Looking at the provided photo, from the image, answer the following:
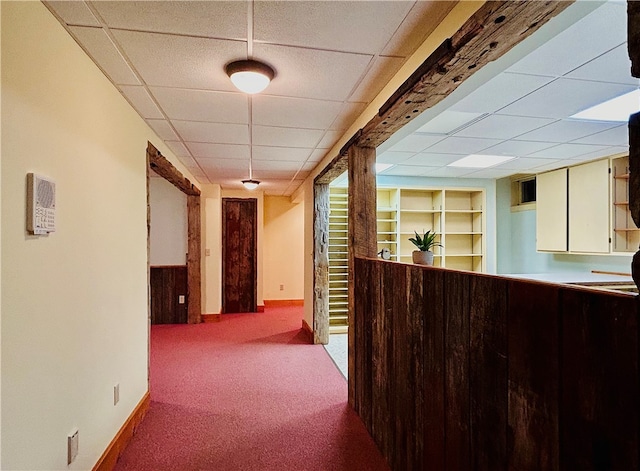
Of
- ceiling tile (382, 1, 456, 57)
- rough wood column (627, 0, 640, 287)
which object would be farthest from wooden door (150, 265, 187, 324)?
rough wood column (627, 0, 640, 287)

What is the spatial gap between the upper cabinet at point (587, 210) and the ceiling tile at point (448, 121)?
2.16 metres

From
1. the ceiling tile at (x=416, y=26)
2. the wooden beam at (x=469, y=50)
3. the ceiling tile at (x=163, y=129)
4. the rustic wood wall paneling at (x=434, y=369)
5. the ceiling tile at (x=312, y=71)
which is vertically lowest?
the rustic wood wall paneling at (x=434, y=369)

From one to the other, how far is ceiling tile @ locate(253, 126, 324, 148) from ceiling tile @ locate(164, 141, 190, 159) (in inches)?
29.5

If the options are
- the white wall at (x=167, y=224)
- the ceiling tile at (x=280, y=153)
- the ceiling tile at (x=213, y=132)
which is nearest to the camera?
the ceiling tile at (x=213, y=132)

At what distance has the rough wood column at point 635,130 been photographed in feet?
2.49

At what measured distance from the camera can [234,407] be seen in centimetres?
280

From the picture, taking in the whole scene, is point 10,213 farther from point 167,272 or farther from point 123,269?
point 167,272

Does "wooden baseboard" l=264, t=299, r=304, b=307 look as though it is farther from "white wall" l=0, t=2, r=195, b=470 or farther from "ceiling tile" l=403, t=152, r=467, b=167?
"white wall" l=0, t=2, r=195, b=470

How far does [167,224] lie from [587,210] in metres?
5.79

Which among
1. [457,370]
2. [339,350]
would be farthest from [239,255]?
[457,370]

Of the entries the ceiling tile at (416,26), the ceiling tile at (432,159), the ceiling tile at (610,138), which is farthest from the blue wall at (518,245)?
the ceiling tile at (416,26)

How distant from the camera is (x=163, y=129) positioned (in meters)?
2.92

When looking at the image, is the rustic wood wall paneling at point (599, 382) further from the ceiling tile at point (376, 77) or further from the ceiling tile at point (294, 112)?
the ceiling tile at point (294, 112)

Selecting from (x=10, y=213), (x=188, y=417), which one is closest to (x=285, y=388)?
(x=188, y=417)
